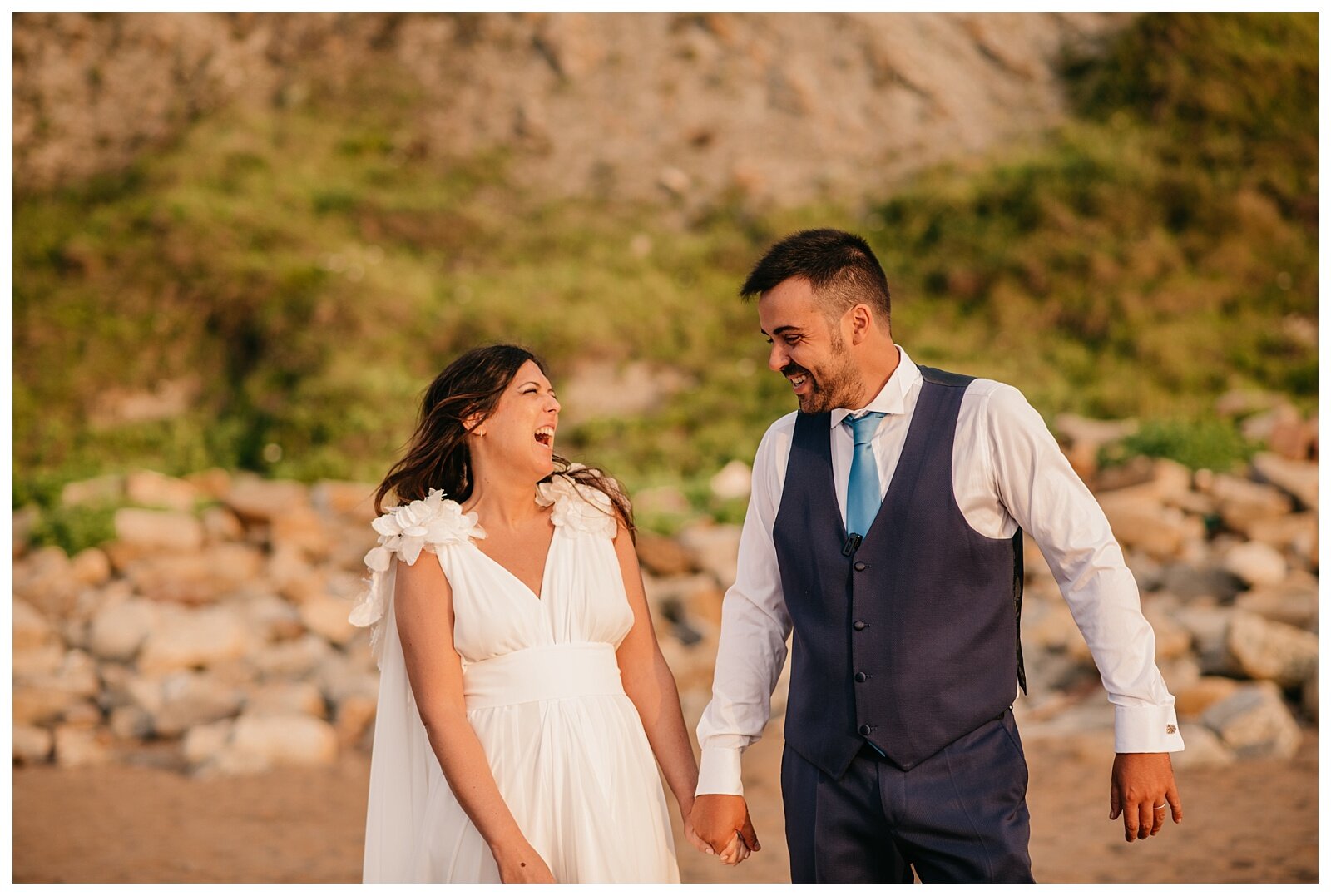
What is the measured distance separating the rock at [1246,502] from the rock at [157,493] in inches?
363

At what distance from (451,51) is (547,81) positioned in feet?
5.48

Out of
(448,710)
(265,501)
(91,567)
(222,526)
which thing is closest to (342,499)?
(265,501)

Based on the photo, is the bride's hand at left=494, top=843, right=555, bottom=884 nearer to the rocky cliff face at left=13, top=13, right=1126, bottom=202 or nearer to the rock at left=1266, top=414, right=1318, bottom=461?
the rock at left=1266, top=414, right=1318, bottom=461

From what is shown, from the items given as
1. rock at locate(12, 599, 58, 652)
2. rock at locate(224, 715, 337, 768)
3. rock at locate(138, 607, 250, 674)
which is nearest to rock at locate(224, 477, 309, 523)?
rock at locate(138, 607, 250, 674)

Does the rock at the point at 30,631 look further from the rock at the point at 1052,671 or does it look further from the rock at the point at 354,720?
the rock at the point at 1052,671

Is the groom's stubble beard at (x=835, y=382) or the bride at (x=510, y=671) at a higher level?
the groom's stubble beard at (x=835, y=382)

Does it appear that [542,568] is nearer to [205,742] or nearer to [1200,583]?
[205,742]

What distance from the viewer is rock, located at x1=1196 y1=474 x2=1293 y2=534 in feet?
32.2

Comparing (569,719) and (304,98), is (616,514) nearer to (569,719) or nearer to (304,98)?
(569,719)

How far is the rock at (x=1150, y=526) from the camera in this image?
31.9ft

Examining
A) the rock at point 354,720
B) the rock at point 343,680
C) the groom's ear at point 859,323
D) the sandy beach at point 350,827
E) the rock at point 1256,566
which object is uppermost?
the groom's ear at point 859,323

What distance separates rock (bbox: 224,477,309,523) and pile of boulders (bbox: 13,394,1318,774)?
21 mm

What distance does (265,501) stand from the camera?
11508mm

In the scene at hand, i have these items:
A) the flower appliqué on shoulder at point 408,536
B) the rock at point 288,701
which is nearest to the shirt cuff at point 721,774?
the flower appliqué on shoulder at point 408,536
